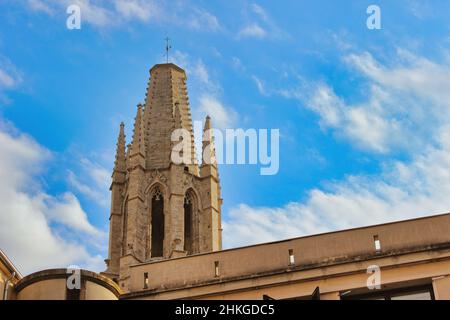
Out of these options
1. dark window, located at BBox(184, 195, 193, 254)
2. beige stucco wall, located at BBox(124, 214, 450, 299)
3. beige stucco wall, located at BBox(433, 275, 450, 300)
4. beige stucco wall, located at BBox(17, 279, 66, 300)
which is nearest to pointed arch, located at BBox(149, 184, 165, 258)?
dark window, located at BBox(184, 195, 193, 254)

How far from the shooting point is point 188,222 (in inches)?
2552

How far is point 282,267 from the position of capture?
62.1ft

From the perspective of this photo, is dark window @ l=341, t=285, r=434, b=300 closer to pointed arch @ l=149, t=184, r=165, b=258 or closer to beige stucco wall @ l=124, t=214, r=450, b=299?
beige stucco wall @ l=124, t=214, r=450, b=299

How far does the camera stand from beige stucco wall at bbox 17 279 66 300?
18.9m

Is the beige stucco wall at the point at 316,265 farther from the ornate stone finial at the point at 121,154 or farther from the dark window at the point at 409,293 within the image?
the ornate stone finial at the point at 121,154

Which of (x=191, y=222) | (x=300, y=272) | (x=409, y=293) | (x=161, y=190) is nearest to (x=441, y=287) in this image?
(x=409, y=293)

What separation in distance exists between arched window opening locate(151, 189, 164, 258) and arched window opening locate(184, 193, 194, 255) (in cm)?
159

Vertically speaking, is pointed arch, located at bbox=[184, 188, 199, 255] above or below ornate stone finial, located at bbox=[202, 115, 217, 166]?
below

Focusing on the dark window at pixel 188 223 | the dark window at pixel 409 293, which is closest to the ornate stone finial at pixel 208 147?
the dark window at pixel 188 223

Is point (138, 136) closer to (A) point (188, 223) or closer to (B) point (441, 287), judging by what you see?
(A) point (188, 223)

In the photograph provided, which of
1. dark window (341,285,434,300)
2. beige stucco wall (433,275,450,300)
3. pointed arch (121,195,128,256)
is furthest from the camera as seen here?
pointed arch (121,195,128,256)

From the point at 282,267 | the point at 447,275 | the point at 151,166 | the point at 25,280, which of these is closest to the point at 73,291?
the point at 25,280

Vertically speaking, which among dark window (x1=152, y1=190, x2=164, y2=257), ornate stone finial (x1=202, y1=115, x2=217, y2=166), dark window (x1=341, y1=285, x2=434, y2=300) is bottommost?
dark window (x1=341, y1=285, x2=434, y2=300)

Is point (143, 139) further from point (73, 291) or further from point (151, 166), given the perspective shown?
point (73, 291)
